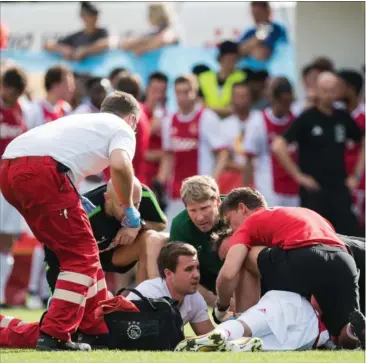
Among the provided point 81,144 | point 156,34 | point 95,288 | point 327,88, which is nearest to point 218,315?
point 95,288

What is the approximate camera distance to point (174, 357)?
8148mm

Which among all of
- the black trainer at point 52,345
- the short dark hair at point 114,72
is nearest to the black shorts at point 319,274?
the black trainer at point 52,345

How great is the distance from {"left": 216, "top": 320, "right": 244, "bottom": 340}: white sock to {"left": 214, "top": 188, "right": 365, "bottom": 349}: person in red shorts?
0.79 feet

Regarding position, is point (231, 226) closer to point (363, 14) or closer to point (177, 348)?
point (177, 348)

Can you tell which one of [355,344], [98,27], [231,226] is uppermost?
[98,27]

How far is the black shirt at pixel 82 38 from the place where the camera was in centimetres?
1641

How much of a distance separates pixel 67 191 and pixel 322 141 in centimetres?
612

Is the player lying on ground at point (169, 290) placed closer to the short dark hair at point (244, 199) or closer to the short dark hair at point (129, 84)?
the short dark hair at point (244, 199)

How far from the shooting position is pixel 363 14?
52.6 feet

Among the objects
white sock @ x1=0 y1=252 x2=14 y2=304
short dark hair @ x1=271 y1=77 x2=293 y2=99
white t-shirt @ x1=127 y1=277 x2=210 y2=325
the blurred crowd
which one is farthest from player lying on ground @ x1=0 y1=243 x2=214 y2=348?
short dark hair @ x1=271 y1=77 x2=293 y2=99

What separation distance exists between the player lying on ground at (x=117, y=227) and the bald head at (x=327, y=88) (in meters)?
4.19

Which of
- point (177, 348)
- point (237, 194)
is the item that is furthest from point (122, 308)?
point (237, 194)

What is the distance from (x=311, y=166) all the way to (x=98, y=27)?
11.6ft

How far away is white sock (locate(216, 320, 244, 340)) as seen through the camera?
8703 mm
